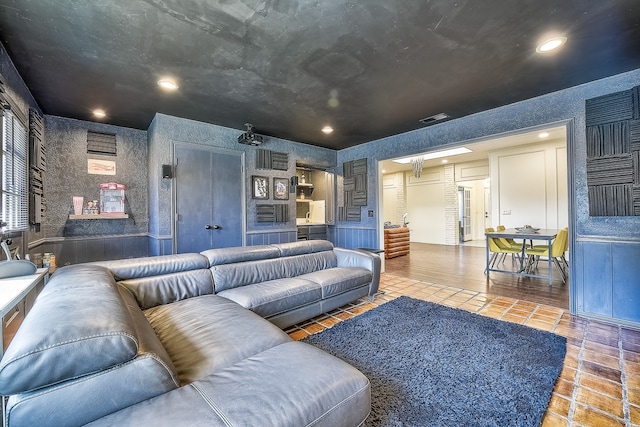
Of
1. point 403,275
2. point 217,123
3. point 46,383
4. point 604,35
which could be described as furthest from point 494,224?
point 46,383

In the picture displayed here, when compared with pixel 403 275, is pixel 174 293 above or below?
above

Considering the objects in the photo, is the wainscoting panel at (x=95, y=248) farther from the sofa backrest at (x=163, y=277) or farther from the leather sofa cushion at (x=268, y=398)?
the leather sofa cushion at (x=268, y=398)

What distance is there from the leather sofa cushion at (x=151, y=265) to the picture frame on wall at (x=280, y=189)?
8.27ft

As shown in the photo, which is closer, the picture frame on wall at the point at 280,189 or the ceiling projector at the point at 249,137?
the ceiling projector at the point at 249,137

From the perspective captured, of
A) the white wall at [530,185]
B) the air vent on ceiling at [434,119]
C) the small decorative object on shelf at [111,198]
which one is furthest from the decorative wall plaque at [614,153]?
the small decorative object on shelf at [111,198]

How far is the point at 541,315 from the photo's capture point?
2879 millimetres

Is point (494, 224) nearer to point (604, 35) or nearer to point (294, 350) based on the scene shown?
point (604, 35)

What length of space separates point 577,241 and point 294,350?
3434mm

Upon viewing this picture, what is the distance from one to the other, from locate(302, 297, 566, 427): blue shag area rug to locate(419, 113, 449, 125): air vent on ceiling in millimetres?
2632

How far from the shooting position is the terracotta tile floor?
1.52 meters

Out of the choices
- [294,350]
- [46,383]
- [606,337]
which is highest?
[46,383]

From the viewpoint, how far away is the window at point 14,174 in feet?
7.61

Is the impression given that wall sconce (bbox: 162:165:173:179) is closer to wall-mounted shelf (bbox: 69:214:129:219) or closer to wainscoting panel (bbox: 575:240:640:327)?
wall-mounted shelf (bbox: 69:214:129:219)

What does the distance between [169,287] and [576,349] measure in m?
3.42
